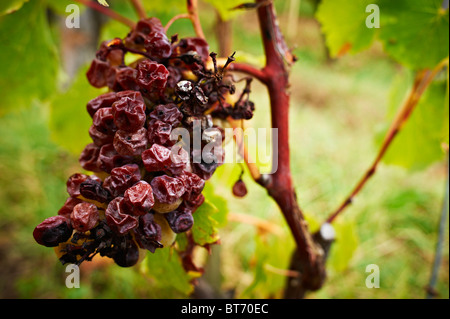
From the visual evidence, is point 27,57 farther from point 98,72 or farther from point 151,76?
point 151,76

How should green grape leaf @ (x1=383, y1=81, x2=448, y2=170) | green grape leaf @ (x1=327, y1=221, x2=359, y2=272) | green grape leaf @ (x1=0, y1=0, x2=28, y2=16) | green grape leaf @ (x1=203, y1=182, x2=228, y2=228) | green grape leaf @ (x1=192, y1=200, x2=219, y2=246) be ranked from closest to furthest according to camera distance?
green grape leaf @ (x1=192, y1=200, x2=219, y2=246) → green grape leaf @ (x1=0, y1=0, x2=28, y2=16) → green grape leaf @ (x1=203, y1=182, x2=228, y2=228) → green grape leaf @ (x1=383, y1=81, x2=448, y2=170) → green grape leaf @ (x1=327, y1=221, x2=359, y2=272)

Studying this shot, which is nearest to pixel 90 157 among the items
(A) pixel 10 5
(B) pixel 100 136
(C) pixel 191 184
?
(B) pixel 100 136

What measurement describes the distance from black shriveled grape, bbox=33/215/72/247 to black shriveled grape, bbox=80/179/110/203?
0.12 feet

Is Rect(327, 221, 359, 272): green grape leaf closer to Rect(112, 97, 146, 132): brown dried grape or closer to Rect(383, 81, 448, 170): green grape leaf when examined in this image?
Rect(383, 81, 448, 170): green grape leaf

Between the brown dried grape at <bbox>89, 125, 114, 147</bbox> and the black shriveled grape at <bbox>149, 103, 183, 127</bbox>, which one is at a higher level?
the black shriveled grape at <bbox>149, 103, 183, 127</bbox>

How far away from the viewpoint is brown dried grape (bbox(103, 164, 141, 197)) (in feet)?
1.24

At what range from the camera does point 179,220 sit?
15.9 inches

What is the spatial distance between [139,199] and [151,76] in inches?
5.8

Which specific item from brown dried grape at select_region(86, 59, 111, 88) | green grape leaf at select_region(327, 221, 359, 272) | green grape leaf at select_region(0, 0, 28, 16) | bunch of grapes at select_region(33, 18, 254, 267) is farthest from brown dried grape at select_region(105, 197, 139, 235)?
green grape leaf at select_region(327, 221, 359, 272)

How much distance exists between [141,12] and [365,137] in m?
2.98

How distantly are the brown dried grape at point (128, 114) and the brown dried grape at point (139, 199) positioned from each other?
0.07 meters

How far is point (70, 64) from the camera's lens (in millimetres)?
3240

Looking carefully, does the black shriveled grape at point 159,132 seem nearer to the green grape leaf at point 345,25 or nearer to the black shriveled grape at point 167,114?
the black shriveled grape at point 167,114
